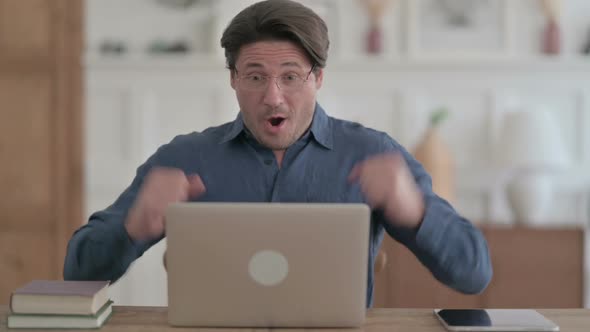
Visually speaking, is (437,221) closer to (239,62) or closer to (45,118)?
(239,62)

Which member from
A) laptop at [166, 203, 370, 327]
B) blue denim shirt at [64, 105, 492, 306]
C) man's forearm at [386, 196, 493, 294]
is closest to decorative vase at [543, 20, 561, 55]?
blue denim shirt at [64, 105, 492, 306]

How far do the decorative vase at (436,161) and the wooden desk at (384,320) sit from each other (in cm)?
219

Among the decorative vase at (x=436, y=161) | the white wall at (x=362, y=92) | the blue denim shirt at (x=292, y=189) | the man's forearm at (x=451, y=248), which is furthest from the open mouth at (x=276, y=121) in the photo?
the white wall at (x=362, y=92)

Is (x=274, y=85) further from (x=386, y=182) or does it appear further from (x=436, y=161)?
(x=436, y=161)

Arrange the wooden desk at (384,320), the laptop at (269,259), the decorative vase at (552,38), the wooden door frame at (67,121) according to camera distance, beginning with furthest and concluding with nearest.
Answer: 1. the wooden door frame at (67,121)
2. the decorative vase at (552,38)
3. the wooden desk at (384,320)
4. the laptop at (269,259)

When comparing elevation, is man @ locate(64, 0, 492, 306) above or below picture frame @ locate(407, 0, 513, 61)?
below

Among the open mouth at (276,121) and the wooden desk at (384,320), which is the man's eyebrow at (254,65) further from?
the wooden desk at (384,320)

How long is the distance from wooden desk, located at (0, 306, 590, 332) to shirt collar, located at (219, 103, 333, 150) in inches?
24.6

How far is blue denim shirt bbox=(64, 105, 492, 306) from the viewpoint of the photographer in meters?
1.87

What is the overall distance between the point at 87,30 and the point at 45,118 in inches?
22.0

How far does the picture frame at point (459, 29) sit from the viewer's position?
13.5 feet

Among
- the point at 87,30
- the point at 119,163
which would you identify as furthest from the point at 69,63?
the point at 119,163

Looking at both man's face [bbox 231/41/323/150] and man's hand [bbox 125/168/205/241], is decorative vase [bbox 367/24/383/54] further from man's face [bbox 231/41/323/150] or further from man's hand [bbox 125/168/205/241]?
man's hand [bbox 125/168/205/241]

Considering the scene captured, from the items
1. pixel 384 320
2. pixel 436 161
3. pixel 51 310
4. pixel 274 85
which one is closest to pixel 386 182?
pixel 384 320
